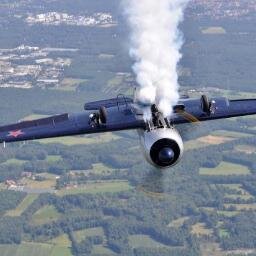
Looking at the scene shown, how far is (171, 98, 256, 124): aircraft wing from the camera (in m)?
72.2

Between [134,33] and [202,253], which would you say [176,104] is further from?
[202,253]

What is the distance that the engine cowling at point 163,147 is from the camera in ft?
212

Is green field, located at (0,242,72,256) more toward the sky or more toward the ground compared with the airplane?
more toward the sky

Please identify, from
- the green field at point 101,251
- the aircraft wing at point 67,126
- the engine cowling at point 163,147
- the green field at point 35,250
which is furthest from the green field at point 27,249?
the engine cowling at point 163,147

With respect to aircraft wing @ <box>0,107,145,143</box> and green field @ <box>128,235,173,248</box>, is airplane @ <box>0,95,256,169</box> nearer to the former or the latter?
aircraft wing @ <box>0,107,145,143</box>

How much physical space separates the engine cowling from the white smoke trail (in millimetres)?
3175

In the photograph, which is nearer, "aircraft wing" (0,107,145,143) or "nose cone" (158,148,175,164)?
"nose cone" (158,148,175,164)

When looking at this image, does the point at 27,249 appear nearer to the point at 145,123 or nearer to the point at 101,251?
the point at 101,251

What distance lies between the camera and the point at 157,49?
237 ft

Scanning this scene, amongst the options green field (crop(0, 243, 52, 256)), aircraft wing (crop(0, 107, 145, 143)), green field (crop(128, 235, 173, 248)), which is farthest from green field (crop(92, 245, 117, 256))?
aircraft wing (crop(0, 107, 145, 143))

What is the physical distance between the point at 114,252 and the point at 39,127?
4798 inches

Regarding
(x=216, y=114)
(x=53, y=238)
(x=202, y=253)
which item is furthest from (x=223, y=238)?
(x=216, y=114)

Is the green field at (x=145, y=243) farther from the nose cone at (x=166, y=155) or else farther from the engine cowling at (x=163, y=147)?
the nose cone at (x=166, y=155)

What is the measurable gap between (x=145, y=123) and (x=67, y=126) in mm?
9779
